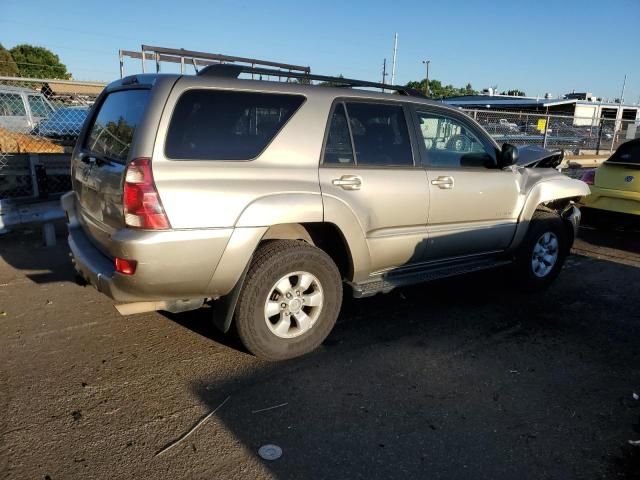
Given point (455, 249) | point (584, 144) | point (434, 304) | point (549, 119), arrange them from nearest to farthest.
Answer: point (455, 249)
point (434, 304)
point (549, 119)
point (584, 144)

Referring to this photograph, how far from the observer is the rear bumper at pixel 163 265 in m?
3.00

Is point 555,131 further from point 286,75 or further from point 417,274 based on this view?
point 286,75

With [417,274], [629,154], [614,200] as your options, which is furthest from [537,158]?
[629,154]

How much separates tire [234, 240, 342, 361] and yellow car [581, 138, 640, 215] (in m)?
5.36

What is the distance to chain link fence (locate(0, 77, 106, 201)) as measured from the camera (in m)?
7.67

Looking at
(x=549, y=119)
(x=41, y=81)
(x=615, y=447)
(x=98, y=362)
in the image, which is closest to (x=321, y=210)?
(x=98, y=362)

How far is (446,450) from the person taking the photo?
272 centimetres

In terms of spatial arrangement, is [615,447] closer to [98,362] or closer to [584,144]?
[98,362]

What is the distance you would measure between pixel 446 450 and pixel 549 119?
600 inches

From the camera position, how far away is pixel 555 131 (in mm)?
16391

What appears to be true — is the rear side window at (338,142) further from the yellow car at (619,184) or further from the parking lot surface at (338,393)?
the yellow car at (619,184)

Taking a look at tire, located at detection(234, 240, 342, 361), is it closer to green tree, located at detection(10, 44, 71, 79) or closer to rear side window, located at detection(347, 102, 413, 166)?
rear side window, located at detection(347, 102, 413, 166)

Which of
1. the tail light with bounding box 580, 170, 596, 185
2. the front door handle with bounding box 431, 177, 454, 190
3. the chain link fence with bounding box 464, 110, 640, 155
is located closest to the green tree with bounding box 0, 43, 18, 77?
the chain link fence with bounding box 464, 110, 640, 155

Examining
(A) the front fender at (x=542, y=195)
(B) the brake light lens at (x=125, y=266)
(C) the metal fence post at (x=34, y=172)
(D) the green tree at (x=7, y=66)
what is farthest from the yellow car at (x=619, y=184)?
(D) the green tree at (x=7, y=66)
